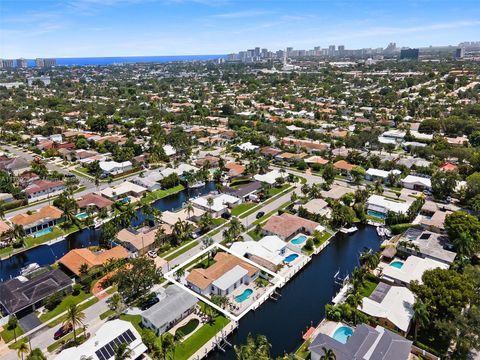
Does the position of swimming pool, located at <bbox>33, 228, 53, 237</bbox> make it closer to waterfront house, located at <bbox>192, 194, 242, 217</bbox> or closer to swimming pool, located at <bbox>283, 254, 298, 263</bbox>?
waterfront house, located at <bbox>192, 194, 242, 217</bbox>

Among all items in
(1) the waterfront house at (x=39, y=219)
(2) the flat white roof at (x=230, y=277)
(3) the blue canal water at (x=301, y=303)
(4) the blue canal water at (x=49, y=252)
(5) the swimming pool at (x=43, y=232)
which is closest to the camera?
Result: (3) the blue canal water at (x=301, y=303)

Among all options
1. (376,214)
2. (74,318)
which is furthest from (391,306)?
(74,318)

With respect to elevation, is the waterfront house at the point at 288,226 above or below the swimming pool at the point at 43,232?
above

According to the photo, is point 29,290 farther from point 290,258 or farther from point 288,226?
point 288,226

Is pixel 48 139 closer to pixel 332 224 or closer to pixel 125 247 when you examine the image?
pixel 125 247

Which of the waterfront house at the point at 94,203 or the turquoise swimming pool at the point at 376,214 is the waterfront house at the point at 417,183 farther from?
the waterfront house at the point at 94,203

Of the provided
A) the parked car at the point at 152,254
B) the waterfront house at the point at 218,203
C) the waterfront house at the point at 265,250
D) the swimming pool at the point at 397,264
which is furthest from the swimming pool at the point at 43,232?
the swimming pool at the point at 397,264

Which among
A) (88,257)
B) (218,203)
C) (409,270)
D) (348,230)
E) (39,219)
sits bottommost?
(348,230)
